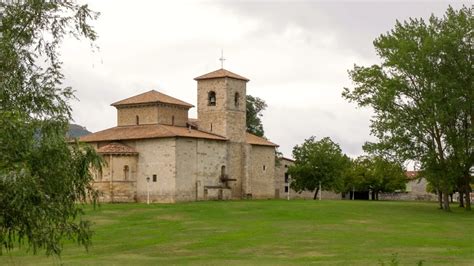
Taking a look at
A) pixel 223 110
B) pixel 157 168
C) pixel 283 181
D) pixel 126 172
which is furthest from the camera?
pixel 283 181

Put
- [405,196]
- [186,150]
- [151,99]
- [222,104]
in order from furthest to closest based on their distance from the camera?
[405,196]
[222,104]
[151,99]
[186,150]

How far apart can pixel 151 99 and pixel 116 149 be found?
8116 mm

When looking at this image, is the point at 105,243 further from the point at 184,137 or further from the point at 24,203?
the point at 184,137

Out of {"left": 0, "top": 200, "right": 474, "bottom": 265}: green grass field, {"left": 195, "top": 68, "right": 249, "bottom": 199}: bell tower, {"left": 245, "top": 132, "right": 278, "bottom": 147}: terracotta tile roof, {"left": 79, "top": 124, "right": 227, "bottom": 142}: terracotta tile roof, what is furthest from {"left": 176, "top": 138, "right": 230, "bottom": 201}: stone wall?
{"left": 0, "top": 200, "right": 474, "bottom": 265}: green grass field

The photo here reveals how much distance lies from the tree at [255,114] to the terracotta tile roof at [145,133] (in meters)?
32.3

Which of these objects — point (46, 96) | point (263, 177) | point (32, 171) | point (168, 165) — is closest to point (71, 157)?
point (32, 171)

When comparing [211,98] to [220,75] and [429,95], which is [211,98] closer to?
[220,75]

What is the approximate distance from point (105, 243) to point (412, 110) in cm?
3391

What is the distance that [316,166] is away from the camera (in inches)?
3851

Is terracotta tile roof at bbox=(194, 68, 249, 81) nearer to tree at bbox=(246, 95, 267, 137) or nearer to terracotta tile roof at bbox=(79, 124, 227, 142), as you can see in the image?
terracotta tile roof at bbox=(79, 124, 227, 142)

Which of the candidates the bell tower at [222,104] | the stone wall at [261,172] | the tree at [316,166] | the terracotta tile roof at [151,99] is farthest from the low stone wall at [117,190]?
the tree at [316,166]

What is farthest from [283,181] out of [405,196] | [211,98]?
[405,196]

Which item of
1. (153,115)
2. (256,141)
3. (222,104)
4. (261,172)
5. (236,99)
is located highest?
(236,99)

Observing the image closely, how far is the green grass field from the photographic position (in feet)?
108
